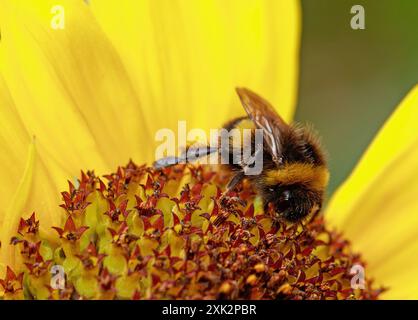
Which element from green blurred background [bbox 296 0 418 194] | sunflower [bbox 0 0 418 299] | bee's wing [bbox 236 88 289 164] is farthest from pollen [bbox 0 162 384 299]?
green blurred background [bbox 296 0 418 194]

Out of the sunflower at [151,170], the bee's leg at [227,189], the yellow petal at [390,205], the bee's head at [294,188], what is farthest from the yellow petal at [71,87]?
the yellow petal at [390,205]

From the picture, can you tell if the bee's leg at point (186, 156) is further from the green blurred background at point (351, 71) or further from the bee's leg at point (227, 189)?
the green blurred background at point (351, 71)

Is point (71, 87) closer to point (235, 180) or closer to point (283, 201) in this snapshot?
point (235, 180)

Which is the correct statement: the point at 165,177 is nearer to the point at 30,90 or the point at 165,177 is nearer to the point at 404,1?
the point at 30,90

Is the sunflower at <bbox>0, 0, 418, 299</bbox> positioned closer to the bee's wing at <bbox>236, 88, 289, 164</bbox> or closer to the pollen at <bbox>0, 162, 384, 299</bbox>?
the pollen at <bbox>0, 162, 384, 299</bbox>

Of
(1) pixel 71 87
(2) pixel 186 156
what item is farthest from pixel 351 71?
(1) pixel 71 87
